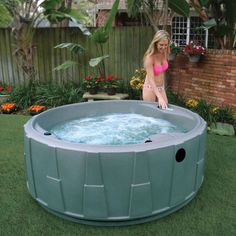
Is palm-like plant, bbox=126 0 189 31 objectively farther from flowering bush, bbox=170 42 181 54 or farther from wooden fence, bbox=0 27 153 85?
flowering bush, bbox=170 42 181 54

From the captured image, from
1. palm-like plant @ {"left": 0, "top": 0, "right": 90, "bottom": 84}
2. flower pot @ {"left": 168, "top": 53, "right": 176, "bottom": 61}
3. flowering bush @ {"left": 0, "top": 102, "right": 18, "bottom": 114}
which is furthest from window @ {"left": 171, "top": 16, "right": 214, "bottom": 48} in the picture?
flowering bush @ {"left": 0, "top": 102, "right": 18, "bottom": 114}

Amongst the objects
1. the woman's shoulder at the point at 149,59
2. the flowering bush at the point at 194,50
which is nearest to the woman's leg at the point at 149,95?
the woman's shoulder at the point at 149,59

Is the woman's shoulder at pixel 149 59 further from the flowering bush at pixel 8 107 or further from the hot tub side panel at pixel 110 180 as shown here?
the flowering bush at pixel 8 107

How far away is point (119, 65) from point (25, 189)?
4.99 metres

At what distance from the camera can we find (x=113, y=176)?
2.46m

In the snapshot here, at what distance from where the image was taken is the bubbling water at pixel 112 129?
144 inches

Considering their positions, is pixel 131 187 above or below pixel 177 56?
below

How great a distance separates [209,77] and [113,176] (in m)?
4.30

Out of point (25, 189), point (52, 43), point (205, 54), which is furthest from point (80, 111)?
point (52, 43)

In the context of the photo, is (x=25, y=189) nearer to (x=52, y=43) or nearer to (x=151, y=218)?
(x=151, y=218)

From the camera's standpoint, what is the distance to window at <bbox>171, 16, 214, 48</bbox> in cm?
990

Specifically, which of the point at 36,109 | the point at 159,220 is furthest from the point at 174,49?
the point at 159,220

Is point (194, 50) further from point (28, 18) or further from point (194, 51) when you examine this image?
point (28, 18)

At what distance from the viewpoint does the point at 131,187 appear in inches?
98.3
